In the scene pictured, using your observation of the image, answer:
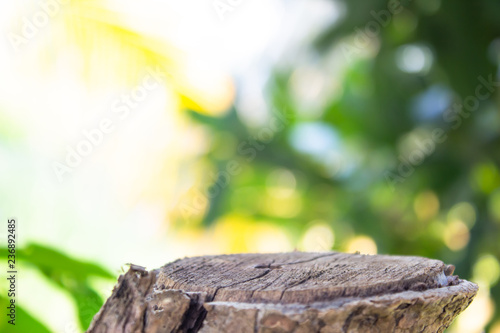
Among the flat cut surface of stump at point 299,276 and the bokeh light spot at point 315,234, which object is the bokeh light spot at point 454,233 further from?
the flat cut surface of stump at point 299,276

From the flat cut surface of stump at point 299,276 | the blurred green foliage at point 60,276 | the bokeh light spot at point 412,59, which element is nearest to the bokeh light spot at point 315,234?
the bokeh light spot at point 412,59

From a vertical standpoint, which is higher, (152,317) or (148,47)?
(148,47)

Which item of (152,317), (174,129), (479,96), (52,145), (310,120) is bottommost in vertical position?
(152,317)

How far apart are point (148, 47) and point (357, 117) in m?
1.35

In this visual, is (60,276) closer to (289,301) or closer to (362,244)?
(289,301)

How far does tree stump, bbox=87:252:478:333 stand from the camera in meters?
0.44

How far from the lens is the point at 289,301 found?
46 centimetres

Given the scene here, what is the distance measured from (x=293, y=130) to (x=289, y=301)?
2748 millimetres

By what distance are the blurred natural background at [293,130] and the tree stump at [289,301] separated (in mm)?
448

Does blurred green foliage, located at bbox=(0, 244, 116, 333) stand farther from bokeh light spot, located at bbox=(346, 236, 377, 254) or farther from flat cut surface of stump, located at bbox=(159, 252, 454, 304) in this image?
bokeh light spot, located at bbox=(346, 236, 377, 254)

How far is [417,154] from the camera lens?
2426mm

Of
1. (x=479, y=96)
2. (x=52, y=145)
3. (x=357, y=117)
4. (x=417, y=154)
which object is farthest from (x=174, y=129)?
(x=52, y=145)

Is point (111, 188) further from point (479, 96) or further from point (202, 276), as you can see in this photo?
point (202, 276)

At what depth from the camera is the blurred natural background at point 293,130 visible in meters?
1.83
